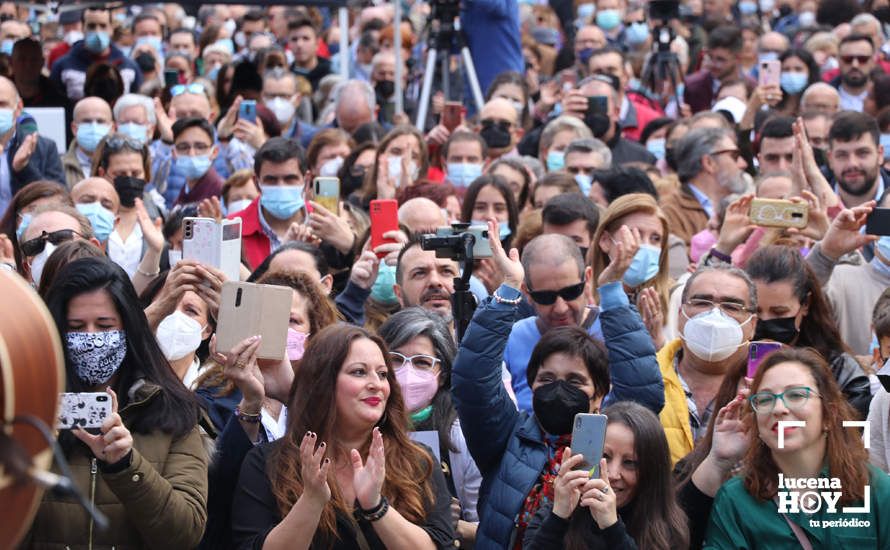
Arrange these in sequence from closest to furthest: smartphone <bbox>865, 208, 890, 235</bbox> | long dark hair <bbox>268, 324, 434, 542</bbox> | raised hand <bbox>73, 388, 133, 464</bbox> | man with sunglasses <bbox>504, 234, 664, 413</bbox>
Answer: raised hand <bbox>73, 388, 133, 464</bbox>, long dark hair <bbox>268, 324, 434, 542</bbox>, smartphone <bbox>865, 208, 890, 235</bbox>, man with sunglasses <bbox>504, 234, 664, 413</bbox>

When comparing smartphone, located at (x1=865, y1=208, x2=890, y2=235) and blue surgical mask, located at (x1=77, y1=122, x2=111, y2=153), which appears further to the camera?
blue surgical mask, located at (x1=77, y1=122, x2=111, y2=153)

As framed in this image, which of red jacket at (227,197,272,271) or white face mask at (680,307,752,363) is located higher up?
white face mask at (680,307,752,363)

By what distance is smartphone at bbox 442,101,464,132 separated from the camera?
1080 centimetres

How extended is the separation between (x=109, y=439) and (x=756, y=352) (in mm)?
2189

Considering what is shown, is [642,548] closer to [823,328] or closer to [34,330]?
[823,328]

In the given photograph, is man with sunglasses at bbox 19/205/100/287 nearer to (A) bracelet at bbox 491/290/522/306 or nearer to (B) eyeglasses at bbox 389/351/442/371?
(B) eyeglasses at bbox 389/351/442/371

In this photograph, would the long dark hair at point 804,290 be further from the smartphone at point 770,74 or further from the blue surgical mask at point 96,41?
the blue surgical mask at point 96,41

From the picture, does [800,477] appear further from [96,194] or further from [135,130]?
[135,130]

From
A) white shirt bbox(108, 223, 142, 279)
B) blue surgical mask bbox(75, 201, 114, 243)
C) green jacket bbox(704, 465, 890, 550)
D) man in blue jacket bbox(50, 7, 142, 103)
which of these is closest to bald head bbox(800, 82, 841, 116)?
white shirt bbox(108, 223, 142, 279)

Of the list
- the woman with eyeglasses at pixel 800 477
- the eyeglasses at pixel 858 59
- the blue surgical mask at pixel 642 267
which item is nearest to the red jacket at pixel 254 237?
the blue surgical mask at pixel 642 267

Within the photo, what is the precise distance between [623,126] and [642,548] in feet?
25.1

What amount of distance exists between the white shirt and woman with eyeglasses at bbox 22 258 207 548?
131 inches

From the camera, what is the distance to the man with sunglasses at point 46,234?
6.39 metres

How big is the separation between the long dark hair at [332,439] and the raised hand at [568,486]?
444mm
